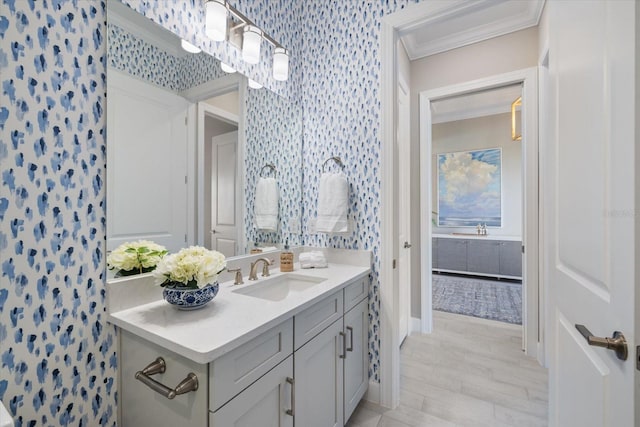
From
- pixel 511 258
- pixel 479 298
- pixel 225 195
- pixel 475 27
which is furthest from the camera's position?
pixel 511 258

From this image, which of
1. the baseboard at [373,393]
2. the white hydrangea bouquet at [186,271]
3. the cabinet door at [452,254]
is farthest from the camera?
the cabinet door at [452,254]

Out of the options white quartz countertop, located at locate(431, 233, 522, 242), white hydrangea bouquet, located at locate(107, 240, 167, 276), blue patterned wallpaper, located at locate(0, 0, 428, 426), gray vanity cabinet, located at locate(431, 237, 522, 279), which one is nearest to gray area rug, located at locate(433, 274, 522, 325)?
gray vanity cabinet, located at locate(431, 237, 522, 279)

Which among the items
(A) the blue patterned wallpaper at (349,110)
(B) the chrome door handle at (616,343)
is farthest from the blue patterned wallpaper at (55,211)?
(B) the chrome door handle at (616,343)

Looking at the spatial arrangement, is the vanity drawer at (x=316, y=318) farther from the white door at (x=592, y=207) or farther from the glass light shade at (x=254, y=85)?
the glass light shade at (x=254, y=85)

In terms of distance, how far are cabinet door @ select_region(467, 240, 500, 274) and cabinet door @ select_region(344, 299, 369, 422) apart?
151 inches

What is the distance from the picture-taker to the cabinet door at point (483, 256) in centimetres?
467

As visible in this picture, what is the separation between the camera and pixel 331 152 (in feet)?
6.48

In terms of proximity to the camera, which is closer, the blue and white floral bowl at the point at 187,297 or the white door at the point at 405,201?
the blue and white floral bowl at the point at 187,297

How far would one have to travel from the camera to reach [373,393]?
1.79 metres

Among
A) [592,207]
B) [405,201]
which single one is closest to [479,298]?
[405,201]

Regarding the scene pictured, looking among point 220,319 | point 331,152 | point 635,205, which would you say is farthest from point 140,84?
point 635,205

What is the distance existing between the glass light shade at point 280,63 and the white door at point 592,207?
1.36 m

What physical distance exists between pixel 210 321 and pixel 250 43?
1431mm

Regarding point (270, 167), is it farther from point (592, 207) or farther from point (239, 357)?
point (592, 207)
